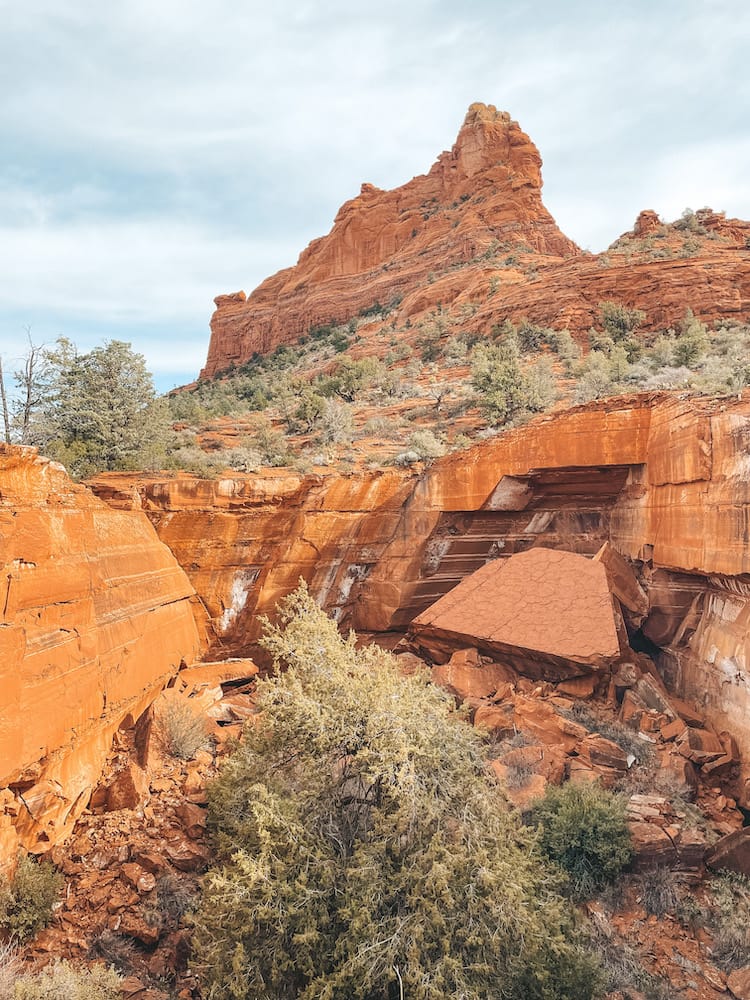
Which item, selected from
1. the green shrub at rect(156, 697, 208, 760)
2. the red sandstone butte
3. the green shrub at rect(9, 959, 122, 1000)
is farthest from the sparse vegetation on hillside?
the green shrub at rect(9, 959, 122, 1000)

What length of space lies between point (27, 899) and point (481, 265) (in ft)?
141

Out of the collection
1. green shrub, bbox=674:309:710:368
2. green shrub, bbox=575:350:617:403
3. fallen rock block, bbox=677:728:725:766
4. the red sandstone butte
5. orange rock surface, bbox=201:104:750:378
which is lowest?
fallen rock block, bbox=677:728:725:766

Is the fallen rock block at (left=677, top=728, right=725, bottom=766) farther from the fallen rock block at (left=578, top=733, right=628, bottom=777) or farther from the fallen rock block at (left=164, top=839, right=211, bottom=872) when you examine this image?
the fallen rock block at (left=164, top=839, right=211, bottom=872)

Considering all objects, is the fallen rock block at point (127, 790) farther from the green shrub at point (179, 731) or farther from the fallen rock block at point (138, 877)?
the fallen rock block at point (138, 877)

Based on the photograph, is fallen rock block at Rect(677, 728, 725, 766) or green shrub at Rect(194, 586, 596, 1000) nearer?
green shrub at Rect(194, 586, 596, 1000)

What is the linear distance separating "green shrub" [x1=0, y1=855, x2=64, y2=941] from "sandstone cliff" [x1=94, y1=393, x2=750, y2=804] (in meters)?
5.04

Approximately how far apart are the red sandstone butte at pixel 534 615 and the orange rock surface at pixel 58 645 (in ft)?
17.5

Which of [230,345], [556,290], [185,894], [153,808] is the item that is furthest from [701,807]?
[230,345]

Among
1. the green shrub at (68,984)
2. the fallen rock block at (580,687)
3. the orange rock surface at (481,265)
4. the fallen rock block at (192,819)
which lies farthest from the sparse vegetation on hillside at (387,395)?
the green shrub at (68,984)

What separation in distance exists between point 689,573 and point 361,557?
233 inches

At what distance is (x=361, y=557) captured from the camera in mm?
11359

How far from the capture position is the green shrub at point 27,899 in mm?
4805

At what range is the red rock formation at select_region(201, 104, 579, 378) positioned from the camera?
154 ft

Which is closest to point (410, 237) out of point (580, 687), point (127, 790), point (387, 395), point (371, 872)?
point (387, 395)
